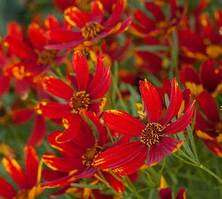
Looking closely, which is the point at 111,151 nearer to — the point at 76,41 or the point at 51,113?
the point at 51,113

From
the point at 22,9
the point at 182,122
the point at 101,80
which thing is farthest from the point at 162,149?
the point at 22,9

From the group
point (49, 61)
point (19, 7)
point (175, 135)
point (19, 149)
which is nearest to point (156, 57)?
point (49, 61)

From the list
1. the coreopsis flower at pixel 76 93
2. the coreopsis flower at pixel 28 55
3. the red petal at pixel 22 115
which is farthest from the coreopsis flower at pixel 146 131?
the red petal at pixel 22 115

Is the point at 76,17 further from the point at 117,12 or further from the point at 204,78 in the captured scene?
the point at 204,78

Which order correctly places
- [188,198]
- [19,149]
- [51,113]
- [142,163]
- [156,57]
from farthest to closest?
[19,149] → [156,57] → [188,198] → [51,113] → [142,163]

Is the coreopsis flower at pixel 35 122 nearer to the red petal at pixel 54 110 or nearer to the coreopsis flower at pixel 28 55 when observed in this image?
the coreopsis flower at pixel 28 55

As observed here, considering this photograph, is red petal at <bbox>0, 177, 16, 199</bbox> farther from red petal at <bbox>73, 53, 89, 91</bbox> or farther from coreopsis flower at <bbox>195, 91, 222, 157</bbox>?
coreopsis flower at <bbox>195, 91, 222, 157</bbox>
